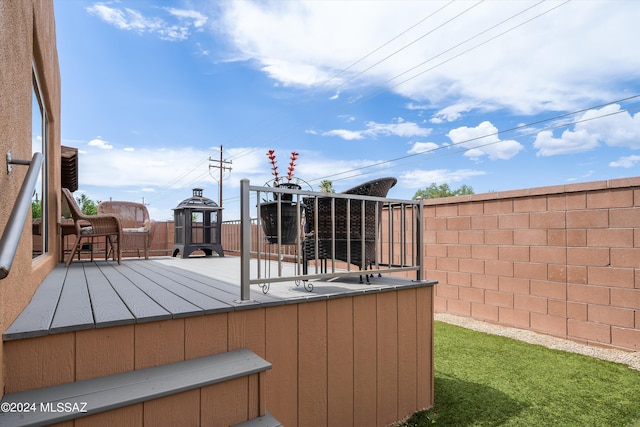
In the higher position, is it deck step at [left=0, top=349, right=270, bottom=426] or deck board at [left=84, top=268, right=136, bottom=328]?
deck board at [left=84, top=268, right=136, bottom=328]

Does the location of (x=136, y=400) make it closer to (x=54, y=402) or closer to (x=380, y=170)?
(x=54, y=402)

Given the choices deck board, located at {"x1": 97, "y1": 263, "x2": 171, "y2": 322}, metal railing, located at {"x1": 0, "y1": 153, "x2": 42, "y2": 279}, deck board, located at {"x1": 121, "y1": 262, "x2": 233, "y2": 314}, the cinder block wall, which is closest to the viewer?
metal railing, located at {"x1": 0, "y1": 153, "x2": 42, "y2": 279}

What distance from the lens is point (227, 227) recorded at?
27.4ft

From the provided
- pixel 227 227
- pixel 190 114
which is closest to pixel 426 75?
pixel 190 114

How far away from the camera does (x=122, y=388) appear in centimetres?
124

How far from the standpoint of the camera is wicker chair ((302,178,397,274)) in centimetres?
277

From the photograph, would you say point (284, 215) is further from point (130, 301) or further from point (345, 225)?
point (130, 301)

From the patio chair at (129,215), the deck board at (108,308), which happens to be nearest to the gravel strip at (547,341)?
the deck board at (108,308)

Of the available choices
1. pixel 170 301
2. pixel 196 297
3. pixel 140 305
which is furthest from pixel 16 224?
pixel 196 297

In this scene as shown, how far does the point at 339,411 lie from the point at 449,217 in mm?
3910

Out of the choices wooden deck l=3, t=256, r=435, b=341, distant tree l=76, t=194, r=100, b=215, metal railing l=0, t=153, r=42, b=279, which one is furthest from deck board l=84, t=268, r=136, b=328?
distant tree l=76, t=194, r=100, b=215

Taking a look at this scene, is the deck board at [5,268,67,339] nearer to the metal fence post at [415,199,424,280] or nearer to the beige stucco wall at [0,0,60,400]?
the beige stucco wall at [0,0,60,400]

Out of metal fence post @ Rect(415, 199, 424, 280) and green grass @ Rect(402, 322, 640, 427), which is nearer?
green grass @ Rect(402, 322, 640, 427)

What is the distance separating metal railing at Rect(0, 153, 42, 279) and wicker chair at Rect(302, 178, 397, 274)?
6.05ft
